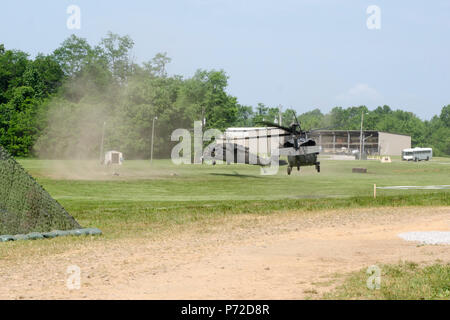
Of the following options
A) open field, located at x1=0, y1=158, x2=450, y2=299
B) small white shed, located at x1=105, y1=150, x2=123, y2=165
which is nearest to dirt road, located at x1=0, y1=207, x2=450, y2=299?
open field, located at x1=0, y1=158, x2=450, y2=299

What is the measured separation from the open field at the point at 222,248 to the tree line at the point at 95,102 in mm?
69525

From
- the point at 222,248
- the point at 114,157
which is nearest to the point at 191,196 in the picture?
the point at 222,248

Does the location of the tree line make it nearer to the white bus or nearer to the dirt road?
the white bus

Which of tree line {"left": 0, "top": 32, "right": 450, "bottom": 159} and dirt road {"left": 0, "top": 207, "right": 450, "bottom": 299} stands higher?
tree line {"left": 0, "top": 32, "right": 450, "bottom": 159}

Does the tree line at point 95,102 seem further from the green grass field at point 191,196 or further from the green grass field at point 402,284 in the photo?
the green grass field at point 402,284

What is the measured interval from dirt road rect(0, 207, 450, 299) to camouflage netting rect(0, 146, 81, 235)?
315 centimetres

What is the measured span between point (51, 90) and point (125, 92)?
29.1 meters

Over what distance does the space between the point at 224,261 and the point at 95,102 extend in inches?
4164

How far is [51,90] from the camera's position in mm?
135125

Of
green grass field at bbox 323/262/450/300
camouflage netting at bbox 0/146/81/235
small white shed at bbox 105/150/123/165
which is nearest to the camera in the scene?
green grass field at bbox 323/262/450/300

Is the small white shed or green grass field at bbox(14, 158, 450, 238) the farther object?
the small white shed

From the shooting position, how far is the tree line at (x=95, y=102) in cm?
10756

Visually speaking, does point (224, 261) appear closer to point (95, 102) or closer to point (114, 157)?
point (114, 157)

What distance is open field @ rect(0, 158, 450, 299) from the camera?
1328 centimetres
